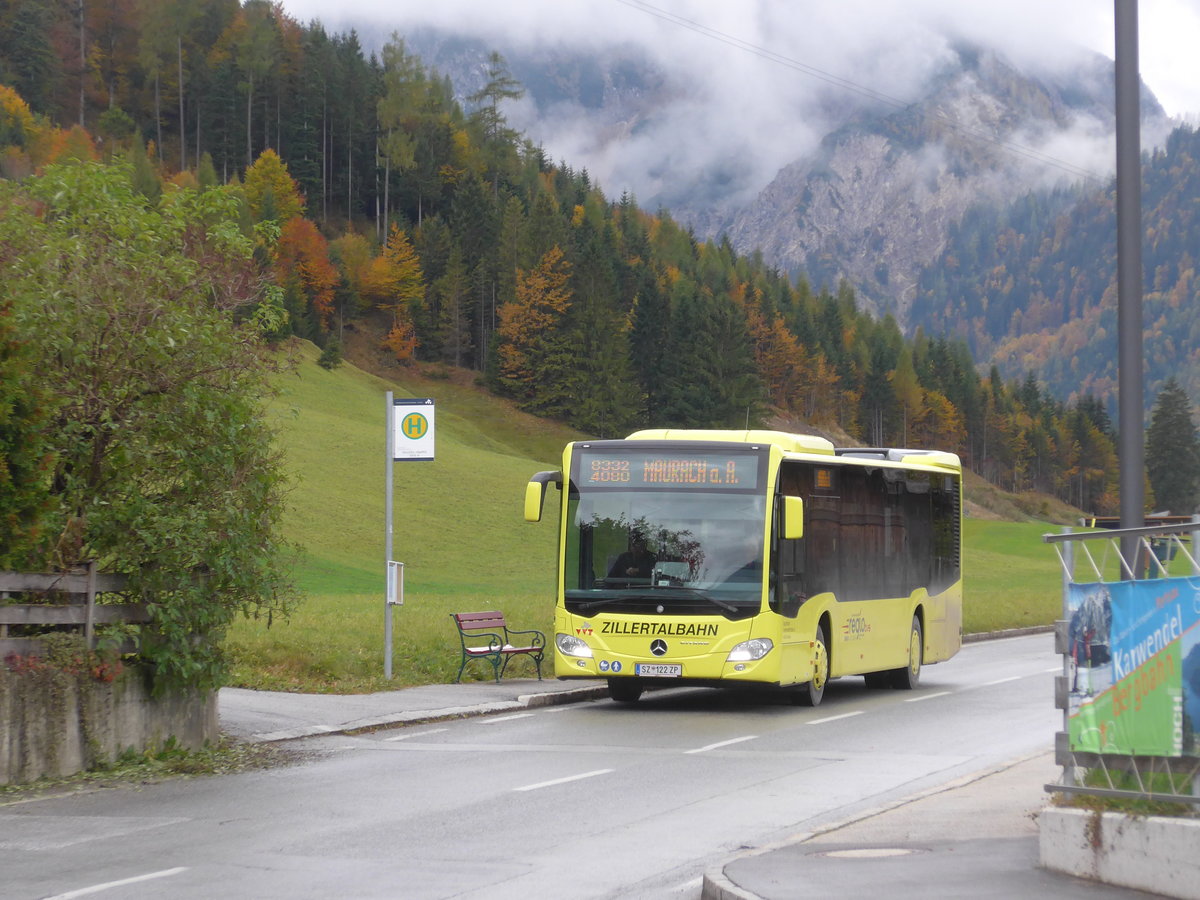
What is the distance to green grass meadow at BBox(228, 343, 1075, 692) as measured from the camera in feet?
71.8

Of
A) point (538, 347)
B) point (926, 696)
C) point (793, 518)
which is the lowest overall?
point (926, 696)

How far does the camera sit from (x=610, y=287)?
436 ft

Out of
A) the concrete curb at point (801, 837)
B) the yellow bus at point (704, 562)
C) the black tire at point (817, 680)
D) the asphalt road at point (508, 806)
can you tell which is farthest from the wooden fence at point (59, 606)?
the black tire at point (817, 680)

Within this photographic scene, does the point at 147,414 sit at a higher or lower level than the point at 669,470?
higher

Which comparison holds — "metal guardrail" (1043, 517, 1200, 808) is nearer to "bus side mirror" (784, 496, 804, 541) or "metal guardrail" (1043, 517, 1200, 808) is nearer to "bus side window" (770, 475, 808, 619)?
"bus side mirror" (784, 496, 804, 541)

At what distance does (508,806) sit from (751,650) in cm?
724

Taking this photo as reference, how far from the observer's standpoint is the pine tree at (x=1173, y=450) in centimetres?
14612

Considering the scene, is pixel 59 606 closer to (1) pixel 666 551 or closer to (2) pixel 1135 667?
(1) pixel 666 551

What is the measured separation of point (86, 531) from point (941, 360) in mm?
183075

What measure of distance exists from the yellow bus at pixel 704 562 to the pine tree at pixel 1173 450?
13394 cm

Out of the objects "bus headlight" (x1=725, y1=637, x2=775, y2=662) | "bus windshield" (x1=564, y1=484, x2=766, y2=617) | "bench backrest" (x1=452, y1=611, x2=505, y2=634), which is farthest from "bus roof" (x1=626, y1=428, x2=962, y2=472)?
"bench backrest" (x1=452, y1=611, x2=505, y2=634)

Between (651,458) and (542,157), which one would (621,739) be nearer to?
(651,458)

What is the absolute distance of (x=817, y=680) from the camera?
64.7 feet

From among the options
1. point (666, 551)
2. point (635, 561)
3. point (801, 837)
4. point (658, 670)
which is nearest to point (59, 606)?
point (801, 837)
